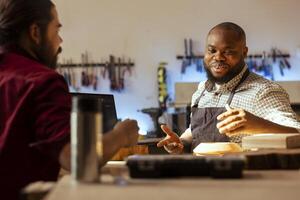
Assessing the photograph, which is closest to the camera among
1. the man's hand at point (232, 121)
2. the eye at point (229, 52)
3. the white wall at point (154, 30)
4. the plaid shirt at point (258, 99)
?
the man's hand at point (232, 121)

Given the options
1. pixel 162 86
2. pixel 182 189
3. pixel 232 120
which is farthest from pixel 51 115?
pixel 162 86

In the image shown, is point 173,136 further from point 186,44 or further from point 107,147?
point 186,44

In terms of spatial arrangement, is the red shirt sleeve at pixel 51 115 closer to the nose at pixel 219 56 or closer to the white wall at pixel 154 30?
the nose at pixel 219 56

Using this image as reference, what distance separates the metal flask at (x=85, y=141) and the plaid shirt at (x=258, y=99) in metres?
1.45

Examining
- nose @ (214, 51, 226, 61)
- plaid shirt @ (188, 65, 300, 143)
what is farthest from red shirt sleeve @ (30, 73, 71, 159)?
nose @ (214, 51, 226, 61)

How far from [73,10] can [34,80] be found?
354 centimetres

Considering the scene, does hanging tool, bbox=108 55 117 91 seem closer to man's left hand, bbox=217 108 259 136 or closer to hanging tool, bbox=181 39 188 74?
hanging tool, bbox=181 39 188 74

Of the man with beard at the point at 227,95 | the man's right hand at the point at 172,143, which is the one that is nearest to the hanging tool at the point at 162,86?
the man with beard at the point at 227,95

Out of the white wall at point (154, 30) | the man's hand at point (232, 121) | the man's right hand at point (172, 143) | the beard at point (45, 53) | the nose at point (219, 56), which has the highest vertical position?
the white wall at point (154, 30)

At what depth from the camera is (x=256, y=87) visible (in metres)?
2.50

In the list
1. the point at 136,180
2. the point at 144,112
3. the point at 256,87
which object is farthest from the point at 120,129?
the point at 144,112

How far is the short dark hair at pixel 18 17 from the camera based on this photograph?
137cm

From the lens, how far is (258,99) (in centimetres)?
246

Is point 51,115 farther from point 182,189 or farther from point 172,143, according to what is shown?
point 172,143
